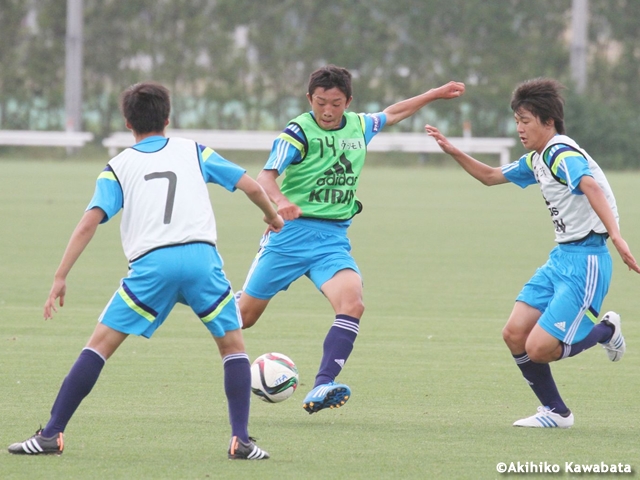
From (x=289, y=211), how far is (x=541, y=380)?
A: 68.7 inches

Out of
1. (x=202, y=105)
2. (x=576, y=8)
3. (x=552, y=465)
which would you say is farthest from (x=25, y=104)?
(x=552, y=465)

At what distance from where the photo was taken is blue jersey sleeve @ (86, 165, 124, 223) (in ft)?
18.9

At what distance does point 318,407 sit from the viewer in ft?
22.3

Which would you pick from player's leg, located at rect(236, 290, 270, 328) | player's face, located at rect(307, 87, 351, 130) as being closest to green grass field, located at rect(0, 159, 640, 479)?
player's leg, located at rect(236, 290, 270, 328)

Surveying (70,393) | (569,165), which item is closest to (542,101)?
(569,165)

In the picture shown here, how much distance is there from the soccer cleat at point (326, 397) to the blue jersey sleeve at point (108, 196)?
167 cm

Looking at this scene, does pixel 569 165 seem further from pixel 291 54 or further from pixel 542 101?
pixel 291 54

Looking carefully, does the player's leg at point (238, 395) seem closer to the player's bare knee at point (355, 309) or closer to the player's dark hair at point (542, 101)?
the player's bare knee at point (355, 309)

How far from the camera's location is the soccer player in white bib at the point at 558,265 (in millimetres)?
6797

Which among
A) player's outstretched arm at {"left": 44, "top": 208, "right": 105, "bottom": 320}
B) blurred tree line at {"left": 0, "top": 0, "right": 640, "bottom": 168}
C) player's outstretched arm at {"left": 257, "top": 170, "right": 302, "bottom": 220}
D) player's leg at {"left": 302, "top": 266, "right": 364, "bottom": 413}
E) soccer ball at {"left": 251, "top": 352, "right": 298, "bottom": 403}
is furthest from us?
blurred tree line at {"left": 0, "top": 0, "right": 640, "bottom": 168}

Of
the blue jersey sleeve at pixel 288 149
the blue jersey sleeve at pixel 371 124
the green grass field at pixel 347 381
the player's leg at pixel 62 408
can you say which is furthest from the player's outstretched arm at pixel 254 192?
the blue jersey sleeve at pixel 371 124

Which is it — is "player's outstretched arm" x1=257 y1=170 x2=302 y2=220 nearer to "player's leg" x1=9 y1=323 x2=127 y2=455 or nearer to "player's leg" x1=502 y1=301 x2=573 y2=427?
"player's leg" x1=502 y1=301 x2=573 y2=427

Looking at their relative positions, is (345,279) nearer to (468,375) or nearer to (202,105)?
(468,375)

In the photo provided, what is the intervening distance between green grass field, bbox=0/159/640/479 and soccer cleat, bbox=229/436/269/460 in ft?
0.28
